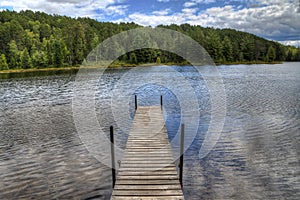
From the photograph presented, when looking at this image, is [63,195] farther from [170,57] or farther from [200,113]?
[170,57]

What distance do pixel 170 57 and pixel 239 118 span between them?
84973 mm

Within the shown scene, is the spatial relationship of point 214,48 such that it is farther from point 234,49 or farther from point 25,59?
point 25,59

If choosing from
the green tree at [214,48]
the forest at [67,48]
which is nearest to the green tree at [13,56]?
the forest at [67,48]

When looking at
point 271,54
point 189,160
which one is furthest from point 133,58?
point 271,54

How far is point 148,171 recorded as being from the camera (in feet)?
26.6

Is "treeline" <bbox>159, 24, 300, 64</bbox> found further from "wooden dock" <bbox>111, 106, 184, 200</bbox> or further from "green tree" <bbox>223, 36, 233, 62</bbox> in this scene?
"wooden dock" <bbox>111, 106, 184, 200</bbox>

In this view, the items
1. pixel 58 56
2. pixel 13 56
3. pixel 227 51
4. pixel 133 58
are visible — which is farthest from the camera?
pixel 227 51

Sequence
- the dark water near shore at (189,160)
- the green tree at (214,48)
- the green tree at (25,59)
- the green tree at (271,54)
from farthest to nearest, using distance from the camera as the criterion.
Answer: the green tree at (271,54) < the green tree at (214,48) < the green tree at (25,59) < the dark water near shore at (189,160)

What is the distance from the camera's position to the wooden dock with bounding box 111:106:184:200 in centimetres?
671

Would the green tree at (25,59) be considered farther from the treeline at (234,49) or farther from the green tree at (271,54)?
the green tree at (271,54)

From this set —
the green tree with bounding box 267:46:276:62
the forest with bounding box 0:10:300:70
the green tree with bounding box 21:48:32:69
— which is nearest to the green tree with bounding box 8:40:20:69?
the forest with bounding box 0:10:300:70

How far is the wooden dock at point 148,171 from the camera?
6707mm

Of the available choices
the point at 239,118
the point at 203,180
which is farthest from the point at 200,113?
the point at 203,180

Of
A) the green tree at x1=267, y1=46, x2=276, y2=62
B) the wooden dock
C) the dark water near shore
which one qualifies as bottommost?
the dark water near shore
